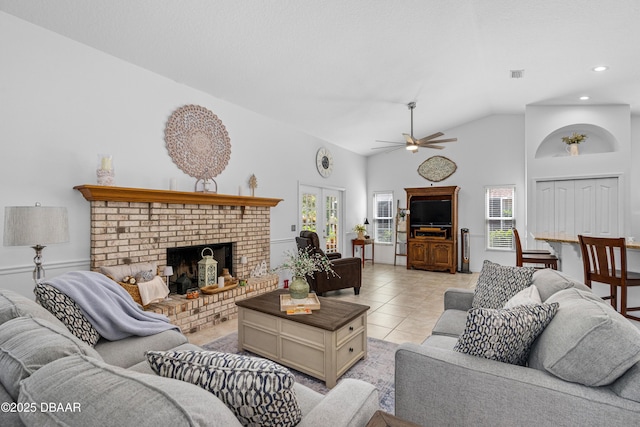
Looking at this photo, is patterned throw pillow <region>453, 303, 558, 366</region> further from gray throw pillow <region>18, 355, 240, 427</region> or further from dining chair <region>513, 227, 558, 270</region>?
dining chair <region>513, 227, 558, 270</region>

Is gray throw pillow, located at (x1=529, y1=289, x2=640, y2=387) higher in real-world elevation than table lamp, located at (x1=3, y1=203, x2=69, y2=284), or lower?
lower

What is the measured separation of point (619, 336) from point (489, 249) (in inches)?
243

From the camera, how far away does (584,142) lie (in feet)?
18.7

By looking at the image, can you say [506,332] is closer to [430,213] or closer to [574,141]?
[574,141]

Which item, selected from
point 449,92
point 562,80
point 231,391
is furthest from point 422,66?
point 231,391

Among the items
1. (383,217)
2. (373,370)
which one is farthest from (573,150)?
(373,370)

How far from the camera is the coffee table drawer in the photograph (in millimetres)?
2369

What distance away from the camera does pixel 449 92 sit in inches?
203

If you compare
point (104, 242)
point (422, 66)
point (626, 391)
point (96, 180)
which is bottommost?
point (626, 391)

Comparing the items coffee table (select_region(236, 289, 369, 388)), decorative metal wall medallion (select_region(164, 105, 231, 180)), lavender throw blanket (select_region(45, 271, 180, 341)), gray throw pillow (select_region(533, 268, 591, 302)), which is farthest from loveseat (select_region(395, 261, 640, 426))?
decorative metal wall medallion (select_region(164, 105, 231, 180))

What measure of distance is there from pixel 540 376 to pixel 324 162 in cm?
562

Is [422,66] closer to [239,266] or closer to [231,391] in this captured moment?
[239,266]

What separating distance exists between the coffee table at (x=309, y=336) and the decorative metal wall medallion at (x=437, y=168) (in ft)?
18.1

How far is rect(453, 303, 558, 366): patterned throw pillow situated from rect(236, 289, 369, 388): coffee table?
1.04m
